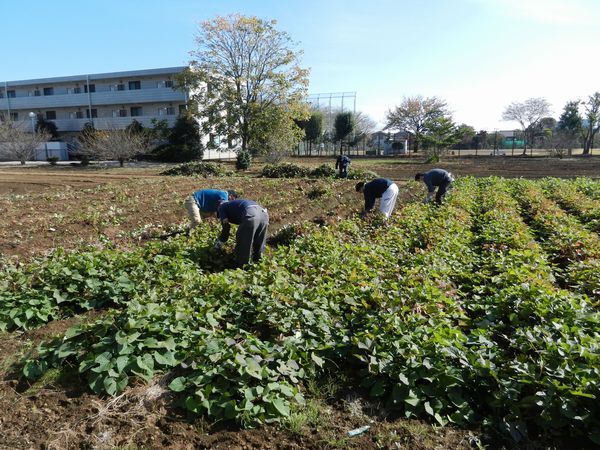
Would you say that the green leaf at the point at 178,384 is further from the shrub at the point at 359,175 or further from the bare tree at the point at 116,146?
the bare tree at the point at 116,146

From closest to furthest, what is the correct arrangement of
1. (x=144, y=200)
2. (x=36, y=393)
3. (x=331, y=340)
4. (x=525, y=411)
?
(x=525, y=411)
(x=36, y=393)
(x=331, y=340)
(x=144, y=200)

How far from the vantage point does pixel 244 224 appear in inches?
240

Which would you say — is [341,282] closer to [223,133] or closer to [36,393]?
[36,393]

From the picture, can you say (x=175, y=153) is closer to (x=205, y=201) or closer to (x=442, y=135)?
(x=442, y=135)

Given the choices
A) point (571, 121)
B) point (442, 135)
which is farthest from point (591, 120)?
point (442, 135)

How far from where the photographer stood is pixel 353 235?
7762 mm

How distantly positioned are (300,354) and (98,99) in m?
45.5

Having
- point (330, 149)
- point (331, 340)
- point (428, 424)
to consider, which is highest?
point (330, 149)

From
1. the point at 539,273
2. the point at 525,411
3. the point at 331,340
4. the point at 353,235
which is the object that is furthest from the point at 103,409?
the point at 353,235

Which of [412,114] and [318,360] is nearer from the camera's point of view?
[318,360]

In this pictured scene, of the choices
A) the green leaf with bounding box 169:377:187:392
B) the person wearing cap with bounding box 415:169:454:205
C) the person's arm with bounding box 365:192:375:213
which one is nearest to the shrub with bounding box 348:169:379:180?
the person wearing cap with bounding box 415:169:454:205

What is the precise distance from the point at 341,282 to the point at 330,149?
46.6m

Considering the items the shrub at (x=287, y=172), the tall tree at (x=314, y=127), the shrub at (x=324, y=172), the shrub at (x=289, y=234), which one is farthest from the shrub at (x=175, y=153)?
the shrub at (x=289, y=234)

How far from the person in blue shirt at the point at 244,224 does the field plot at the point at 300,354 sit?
1.79 ft
